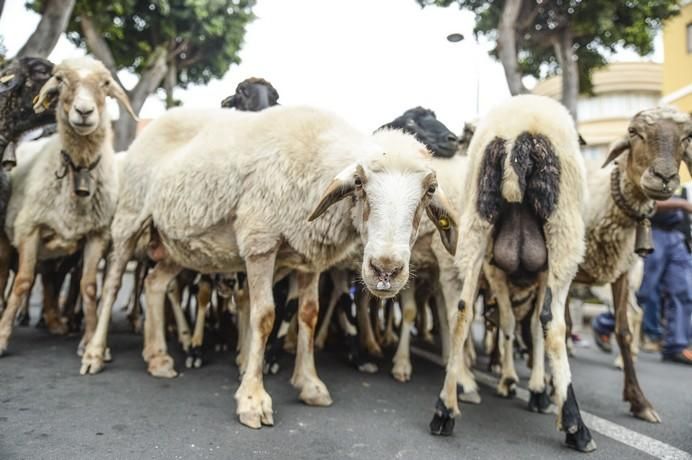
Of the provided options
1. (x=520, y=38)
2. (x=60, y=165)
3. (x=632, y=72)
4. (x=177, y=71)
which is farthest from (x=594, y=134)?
(x=60, y=165)

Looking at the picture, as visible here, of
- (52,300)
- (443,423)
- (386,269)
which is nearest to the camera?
(386,269)

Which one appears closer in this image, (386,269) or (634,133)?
(386,269)

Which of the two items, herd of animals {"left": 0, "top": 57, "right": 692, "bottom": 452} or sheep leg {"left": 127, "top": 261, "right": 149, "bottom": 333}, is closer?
herd of animals {"left": 0, "top": 57, "right": 692, "bottom": 452}

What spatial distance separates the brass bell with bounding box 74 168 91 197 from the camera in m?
4.65

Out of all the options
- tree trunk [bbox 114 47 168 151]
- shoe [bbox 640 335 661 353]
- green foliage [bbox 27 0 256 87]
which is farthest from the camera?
tree trunk [bbox 114 47 168 151]

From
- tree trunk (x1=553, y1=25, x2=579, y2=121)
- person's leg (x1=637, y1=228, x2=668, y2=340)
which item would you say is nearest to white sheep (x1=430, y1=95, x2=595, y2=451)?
person's leg (x1=637, y1=228, x2=668, y2=340)

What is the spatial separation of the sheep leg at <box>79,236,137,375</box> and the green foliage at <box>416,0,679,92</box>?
927cm

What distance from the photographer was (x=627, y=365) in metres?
4.00

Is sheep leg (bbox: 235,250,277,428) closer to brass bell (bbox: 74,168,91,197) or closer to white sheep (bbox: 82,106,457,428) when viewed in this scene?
white sheep (bbox: 82,106,457,428)

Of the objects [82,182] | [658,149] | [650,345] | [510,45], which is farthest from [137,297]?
[510,45]

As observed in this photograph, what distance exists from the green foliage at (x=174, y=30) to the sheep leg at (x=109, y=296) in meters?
8.16

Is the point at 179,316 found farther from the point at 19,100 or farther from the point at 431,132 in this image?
the point at 431,132

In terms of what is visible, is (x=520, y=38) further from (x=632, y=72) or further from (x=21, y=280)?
(x=632, y=72)

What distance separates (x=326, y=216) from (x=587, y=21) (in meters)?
10.4
